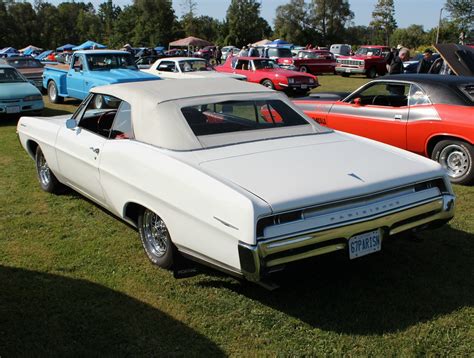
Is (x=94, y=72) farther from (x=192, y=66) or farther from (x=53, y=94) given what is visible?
(x=192, y=66)

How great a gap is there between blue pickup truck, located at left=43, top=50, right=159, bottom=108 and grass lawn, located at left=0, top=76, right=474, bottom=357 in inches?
306

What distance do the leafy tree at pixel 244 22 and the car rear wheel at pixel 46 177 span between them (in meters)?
71.8

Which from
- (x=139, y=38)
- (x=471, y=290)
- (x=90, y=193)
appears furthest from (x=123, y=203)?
(x=139, y=38)

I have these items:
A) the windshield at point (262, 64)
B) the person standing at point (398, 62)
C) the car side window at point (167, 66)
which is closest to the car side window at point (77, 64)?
the car side window at point (167, 66)

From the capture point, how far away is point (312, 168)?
3.40 metres

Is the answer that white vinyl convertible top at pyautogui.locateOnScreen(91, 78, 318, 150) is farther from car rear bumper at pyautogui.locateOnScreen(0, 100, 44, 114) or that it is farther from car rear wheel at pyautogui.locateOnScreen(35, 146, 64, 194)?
car rear bumper at pyautogui.locateOnScreen(0, 100, 44, 114)

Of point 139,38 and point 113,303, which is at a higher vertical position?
point 139,38

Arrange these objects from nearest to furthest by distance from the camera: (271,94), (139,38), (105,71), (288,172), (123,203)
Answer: (288,172), (123,203), (271,94), (105,71), (139,38)

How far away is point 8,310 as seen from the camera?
3.35 m

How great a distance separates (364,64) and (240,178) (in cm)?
2406

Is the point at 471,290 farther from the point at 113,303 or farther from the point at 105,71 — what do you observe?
the point at 105,71

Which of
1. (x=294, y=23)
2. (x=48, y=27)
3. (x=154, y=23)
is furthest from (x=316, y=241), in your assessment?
(x=294, y=23)

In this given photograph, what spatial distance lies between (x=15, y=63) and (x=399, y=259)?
16654 mm

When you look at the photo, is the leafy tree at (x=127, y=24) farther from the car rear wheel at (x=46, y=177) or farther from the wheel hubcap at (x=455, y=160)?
the wheel hubcap at (x=455, y=160)
